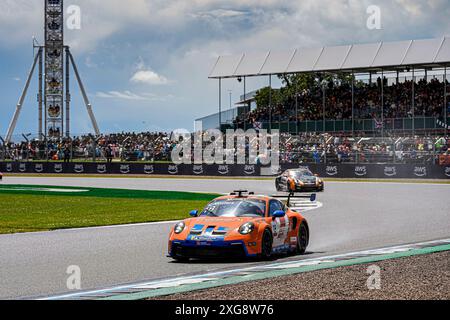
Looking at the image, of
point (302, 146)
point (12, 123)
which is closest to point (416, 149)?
point (302, 146)

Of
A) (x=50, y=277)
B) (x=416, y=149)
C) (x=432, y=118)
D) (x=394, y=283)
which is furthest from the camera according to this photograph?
(x=432, y=118)

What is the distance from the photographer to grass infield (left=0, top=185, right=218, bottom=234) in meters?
19.5

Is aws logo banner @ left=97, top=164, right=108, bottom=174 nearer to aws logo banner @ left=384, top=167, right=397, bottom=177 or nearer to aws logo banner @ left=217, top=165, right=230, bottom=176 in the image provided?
aws logo banner @ left=217, top=165, right=230, bottom=176

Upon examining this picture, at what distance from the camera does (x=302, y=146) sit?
48719mm

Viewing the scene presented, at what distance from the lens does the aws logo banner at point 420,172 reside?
144 ft

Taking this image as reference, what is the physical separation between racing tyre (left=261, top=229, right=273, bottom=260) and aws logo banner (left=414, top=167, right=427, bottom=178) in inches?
1294

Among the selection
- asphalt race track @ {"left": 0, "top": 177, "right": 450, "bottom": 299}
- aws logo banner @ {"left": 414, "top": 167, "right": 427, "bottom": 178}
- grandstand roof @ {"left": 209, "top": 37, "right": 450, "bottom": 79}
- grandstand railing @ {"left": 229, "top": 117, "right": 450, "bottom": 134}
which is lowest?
asphalt race track @ {"left": 0, "top": 177, "right": 450, "bottom": 299}

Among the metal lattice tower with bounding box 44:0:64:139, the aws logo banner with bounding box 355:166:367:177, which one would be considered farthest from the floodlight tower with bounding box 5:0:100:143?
the aws logo banner with bounding box 355:166:367:177

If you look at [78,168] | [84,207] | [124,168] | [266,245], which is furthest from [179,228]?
[78,168]

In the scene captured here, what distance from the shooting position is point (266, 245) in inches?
490

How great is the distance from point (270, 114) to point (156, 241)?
1691 inches

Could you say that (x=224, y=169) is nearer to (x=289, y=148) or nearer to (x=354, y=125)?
(x=289, y=148)

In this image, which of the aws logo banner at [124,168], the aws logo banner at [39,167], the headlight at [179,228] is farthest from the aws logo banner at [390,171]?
the headlight at [179,228]
